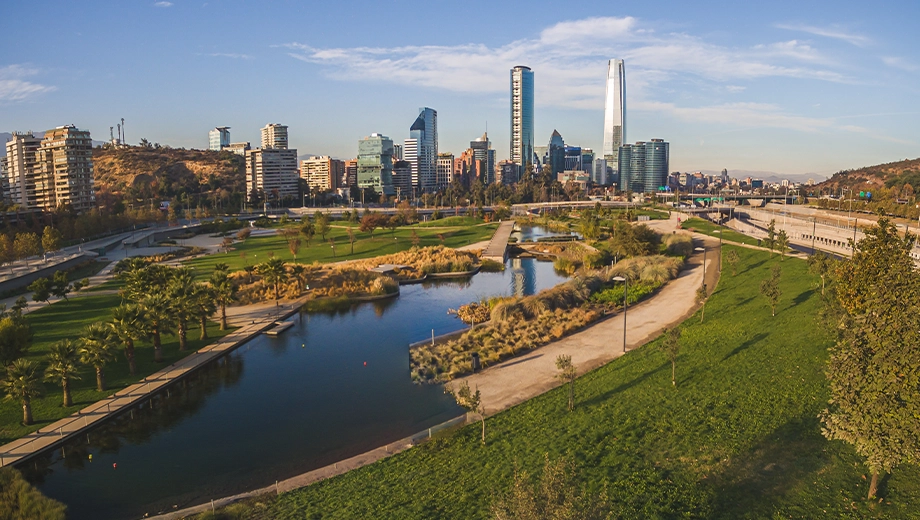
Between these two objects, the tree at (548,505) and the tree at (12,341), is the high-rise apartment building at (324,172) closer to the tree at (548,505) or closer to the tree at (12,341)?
the tree at (12,341)

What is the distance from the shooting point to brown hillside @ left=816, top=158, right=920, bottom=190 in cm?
12026

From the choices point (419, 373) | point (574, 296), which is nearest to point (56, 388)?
point (419, 373)

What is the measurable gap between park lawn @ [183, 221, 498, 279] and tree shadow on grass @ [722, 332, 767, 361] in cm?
3740

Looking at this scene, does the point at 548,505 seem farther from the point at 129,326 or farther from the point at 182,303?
the point at 182,303

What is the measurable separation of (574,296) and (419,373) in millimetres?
14065

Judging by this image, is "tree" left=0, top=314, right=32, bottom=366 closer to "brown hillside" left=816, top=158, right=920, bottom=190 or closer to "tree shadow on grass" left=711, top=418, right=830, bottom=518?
"tree shadow on grass" left=711, top=418, right=830, bottom=518

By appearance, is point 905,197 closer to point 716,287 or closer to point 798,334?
point 716,287

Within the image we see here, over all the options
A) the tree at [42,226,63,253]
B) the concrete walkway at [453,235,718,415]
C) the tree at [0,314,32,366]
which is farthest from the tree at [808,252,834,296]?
the tree at [42,226,63,253]

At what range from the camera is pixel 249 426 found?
68.4ft

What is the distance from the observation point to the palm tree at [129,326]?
24.0 m

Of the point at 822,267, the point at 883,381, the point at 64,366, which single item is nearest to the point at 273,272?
the point at 64,366

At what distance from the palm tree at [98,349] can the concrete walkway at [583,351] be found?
13.5 meters

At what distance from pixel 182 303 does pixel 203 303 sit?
88.8 inches

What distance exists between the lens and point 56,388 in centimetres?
2288
